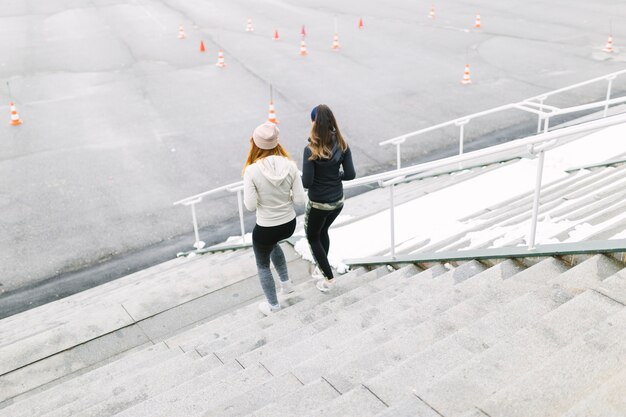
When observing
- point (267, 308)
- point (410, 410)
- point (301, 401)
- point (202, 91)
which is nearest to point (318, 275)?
point (267, 308)

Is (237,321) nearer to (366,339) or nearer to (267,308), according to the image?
(267,308)

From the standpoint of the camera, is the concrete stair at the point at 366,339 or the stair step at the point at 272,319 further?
the stair step at the point at 272,319

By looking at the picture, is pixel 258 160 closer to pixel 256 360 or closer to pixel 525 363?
pixel 256 360

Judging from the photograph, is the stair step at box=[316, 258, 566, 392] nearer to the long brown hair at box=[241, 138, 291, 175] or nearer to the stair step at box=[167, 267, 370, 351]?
the stair step at box=[167, 267, 370, 351]

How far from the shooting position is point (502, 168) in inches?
325

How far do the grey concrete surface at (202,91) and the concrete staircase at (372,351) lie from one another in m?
3.06

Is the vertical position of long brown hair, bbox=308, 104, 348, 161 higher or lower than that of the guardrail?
higher

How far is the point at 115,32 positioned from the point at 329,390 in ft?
66.2

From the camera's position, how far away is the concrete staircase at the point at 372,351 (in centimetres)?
303

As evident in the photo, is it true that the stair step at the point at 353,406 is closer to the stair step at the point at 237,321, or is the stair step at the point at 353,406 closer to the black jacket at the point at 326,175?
the stair step at the point at 237,321

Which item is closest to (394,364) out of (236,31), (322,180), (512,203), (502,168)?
(322,180)

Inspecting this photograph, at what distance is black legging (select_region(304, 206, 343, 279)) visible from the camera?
5285 mm

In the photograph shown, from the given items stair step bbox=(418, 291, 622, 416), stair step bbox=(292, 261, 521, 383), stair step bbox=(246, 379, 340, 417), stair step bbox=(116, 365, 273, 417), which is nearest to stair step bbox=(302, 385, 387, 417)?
stair step bbox=(246, 379, 340, 417)

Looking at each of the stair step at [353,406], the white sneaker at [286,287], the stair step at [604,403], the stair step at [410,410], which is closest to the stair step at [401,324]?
the stair step at [353,406]
